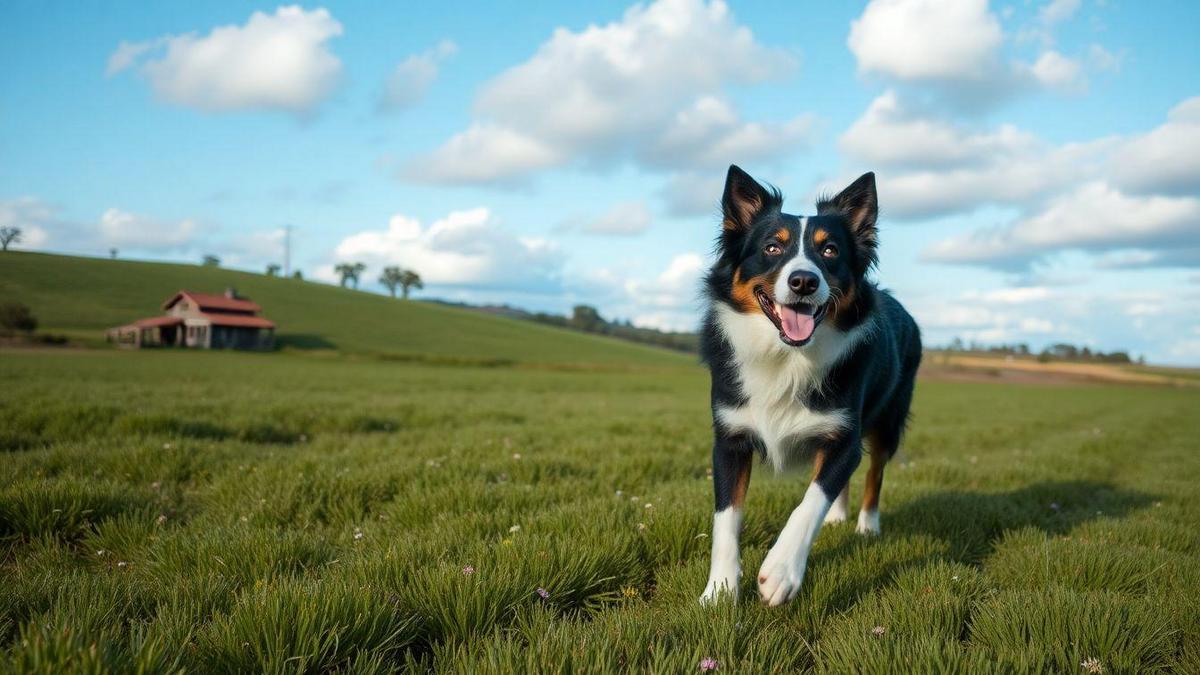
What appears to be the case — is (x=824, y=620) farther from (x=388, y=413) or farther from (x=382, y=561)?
(x=388, y=413)

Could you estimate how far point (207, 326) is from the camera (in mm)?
71250

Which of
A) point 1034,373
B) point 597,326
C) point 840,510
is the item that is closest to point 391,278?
point 597,326

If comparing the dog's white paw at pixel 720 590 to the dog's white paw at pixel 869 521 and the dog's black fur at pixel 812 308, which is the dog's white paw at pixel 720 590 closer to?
the dog's black fur at pixel 812 308

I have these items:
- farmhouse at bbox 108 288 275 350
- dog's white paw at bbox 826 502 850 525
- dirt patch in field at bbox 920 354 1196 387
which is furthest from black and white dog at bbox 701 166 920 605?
farmhouse at bbox 108 288 275 350

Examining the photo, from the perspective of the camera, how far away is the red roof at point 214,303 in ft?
243

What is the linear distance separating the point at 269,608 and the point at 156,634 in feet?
1.35

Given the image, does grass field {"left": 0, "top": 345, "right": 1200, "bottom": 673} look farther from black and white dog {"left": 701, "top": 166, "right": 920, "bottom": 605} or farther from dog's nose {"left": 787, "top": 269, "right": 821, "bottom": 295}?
dog's nose {"left": 787, "top": 269, "right": 821, "bottom": 295}

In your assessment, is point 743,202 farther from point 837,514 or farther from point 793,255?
point 837,514

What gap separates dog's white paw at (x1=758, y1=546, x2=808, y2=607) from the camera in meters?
3.38

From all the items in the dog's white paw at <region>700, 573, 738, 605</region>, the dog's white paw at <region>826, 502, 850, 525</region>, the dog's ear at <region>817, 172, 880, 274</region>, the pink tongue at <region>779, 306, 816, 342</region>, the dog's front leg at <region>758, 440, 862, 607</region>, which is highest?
the dog's ear at <region>817, 172, 880, 274</region>

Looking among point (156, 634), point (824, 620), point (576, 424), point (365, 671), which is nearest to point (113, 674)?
point (156, 634)

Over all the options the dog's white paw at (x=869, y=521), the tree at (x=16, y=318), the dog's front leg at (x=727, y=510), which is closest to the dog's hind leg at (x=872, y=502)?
the dog's white paw at (x=869, y=521)

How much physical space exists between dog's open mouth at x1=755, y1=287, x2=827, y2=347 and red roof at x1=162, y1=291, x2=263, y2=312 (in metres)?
82.2

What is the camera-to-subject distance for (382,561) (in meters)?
3.62
